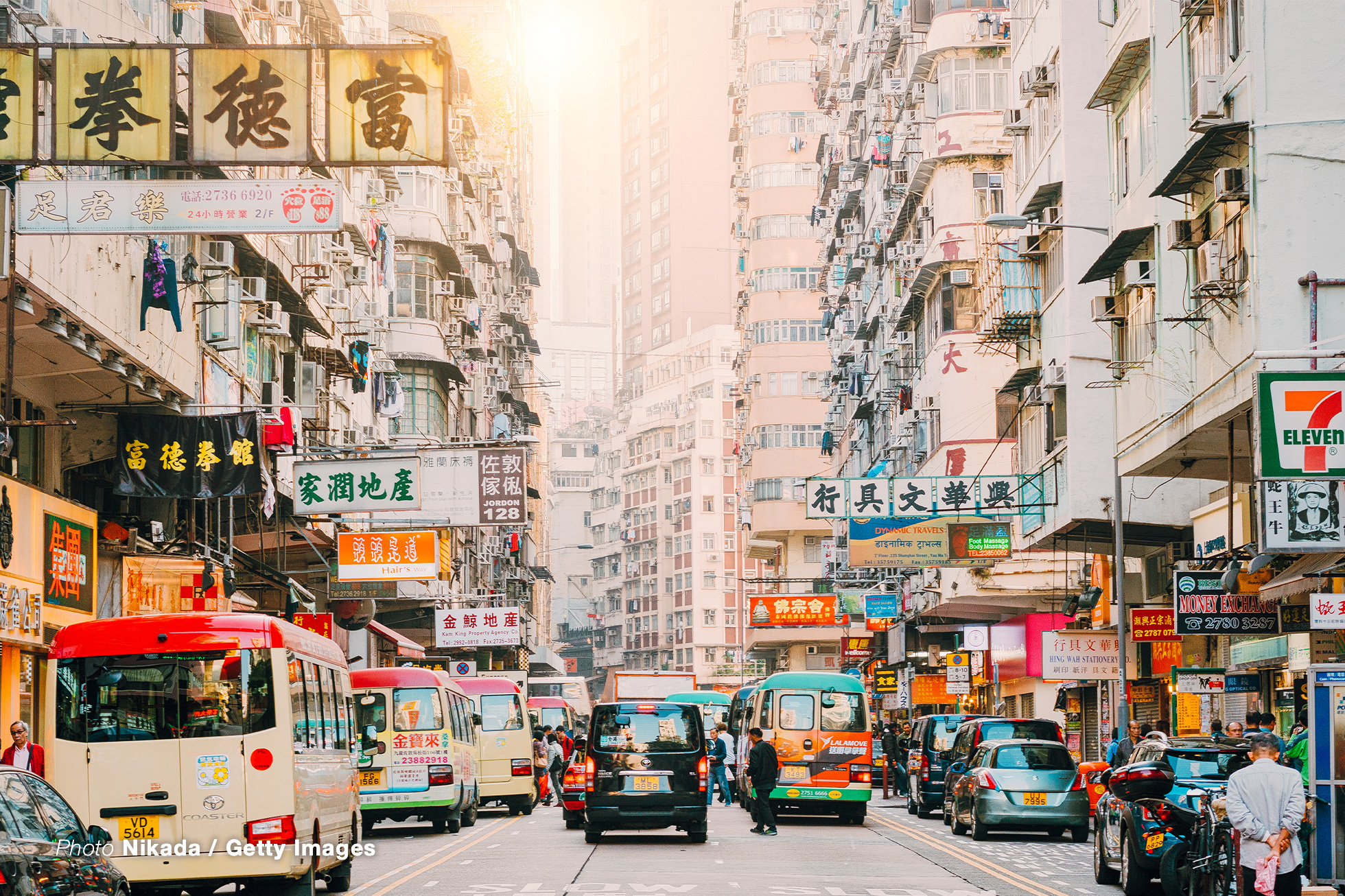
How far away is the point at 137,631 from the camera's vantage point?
49.9 feet

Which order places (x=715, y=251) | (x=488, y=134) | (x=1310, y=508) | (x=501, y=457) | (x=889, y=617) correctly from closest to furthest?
(x=1310, y=508)
(x=501, y=457)
(x=889, y=617)
(x=488, y=134)
(x=715, y=251)

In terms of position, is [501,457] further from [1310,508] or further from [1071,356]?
[1310,508]

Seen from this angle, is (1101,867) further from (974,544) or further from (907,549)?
(974,544)

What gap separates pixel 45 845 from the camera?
10477 mm

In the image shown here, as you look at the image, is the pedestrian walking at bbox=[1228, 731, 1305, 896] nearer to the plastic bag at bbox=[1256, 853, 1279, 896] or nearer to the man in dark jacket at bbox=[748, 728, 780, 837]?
the plastic bag at bbox=[1256, 853, 1279, 896]

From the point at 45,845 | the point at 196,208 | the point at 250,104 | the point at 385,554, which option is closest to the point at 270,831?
the point at 45,845

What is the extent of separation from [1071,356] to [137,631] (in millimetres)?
21003

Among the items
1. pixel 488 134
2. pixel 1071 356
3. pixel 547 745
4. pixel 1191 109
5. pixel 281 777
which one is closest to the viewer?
pixel 281 777

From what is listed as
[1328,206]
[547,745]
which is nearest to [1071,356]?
[1328,206]

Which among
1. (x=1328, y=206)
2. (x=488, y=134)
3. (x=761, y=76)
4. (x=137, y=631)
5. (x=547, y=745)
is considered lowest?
(x=547, y=745)

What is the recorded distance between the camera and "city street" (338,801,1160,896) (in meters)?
17.1

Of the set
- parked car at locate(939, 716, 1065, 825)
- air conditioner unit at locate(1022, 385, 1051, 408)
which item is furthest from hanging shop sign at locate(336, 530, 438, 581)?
air conditioner unit at locate(1022, 385, 1051, 408)

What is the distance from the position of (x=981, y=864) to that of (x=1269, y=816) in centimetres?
819

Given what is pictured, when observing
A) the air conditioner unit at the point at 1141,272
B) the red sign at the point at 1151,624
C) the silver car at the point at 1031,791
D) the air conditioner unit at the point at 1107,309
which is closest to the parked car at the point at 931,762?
the red sign at the point at 1151,624
